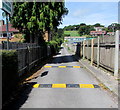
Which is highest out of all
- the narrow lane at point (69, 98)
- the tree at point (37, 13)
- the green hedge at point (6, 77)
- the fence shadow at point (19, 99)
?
the tree at point (37, 13)

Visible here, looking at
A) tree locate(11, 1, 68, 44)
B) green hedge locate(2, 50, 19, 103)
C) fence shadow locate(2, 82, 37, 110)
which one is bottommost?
fence shadow locate(2, 82, 37, 110)

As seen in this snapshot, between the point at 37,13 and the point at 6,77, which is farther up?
the point at 37,13

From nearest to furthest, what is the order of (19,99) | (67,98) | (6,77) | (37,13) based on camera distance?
(6,77) < (19,99) < (67,98) < (37,13)

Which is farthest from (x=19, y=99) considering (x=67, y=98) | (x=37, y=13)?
(x=37, y=13)

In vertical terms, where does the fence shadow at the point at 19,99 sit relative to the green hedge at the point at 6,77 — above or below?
below

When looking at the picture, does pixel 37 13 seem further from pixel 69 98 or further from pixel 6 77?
pixel 69 98

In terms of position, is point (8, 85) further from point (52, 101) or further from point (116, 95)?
point (116, 95)

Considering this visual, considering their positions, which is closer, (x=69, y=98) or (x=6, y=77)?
(x=6, y=77)

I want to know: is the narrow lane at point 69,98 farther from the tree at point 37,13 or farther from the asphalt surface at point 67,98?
the tree at point 37,13

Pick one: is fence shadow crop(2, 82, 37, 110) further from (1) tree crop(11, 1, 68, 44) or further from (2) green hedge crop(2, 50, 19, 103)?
(1) tree crop(11, 1, 68, 44)

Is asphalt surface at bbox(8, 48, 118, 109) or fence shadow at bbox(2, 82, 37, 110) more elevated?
fence shadow at bbox(2, 82, 37, 110)

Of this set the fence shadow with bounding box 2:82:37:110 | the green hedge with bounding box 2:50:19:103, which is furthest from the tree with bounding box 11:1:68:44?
the green hedge with bounding box 2:50:19:103

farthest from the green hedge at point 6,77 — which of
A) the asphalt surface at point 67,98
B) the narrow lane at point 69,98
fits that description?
the narrow lane at point 69,98

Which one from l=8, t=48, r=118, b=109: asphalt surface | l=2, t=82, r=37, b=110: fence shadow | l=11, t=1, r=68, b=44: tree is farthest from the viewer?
l=11, t=1, r=68, b=44: tree
